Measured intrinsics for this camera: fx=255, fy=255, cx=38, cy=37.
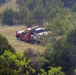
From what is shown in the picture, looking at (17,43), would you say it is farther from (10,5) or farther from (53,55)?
(10,5)

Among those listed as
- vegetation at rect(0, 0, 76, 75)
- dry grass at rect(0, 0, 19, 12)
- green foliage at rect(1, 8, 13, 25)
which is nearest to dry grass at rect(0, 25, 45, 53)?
vegetation at rect(0, 0, 76, 75)

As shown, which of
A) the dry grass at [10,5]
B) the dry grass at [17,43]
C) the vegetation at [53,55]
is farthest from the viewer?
the dry grass at [10,5]

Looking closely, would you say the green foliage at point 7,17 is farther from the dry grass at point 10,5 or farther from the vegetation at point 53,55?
the vegetation at point 53,55

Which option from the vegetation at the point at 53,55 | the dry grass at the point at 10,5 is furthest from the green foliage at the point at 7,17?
the vegetation at the point at 53,55

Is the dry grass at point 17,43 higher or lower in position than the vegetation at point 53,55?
lower

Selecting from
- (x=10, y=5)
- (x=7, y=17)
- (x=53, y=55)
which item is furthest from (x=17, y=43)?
(x=10, y=5)

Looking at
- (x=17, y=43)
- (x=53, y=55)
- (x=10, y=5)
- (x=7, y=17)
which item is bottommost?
(x=10, y=5)

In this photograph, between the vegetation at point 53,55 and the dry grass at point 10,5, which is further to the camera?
the dry grass at point 10,5

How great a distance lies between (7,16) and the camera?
36844 mm

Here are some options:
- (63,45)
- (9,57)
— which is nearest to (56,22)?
(63,45)

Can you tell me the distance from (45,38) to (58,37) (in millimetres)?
1198

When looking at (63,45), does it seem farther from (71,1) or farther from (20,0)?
(20,0)

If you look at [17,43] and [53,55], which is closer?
[53,55]

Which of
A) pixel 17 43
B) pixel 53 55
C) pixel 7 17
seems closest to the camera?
pixel 53 55
